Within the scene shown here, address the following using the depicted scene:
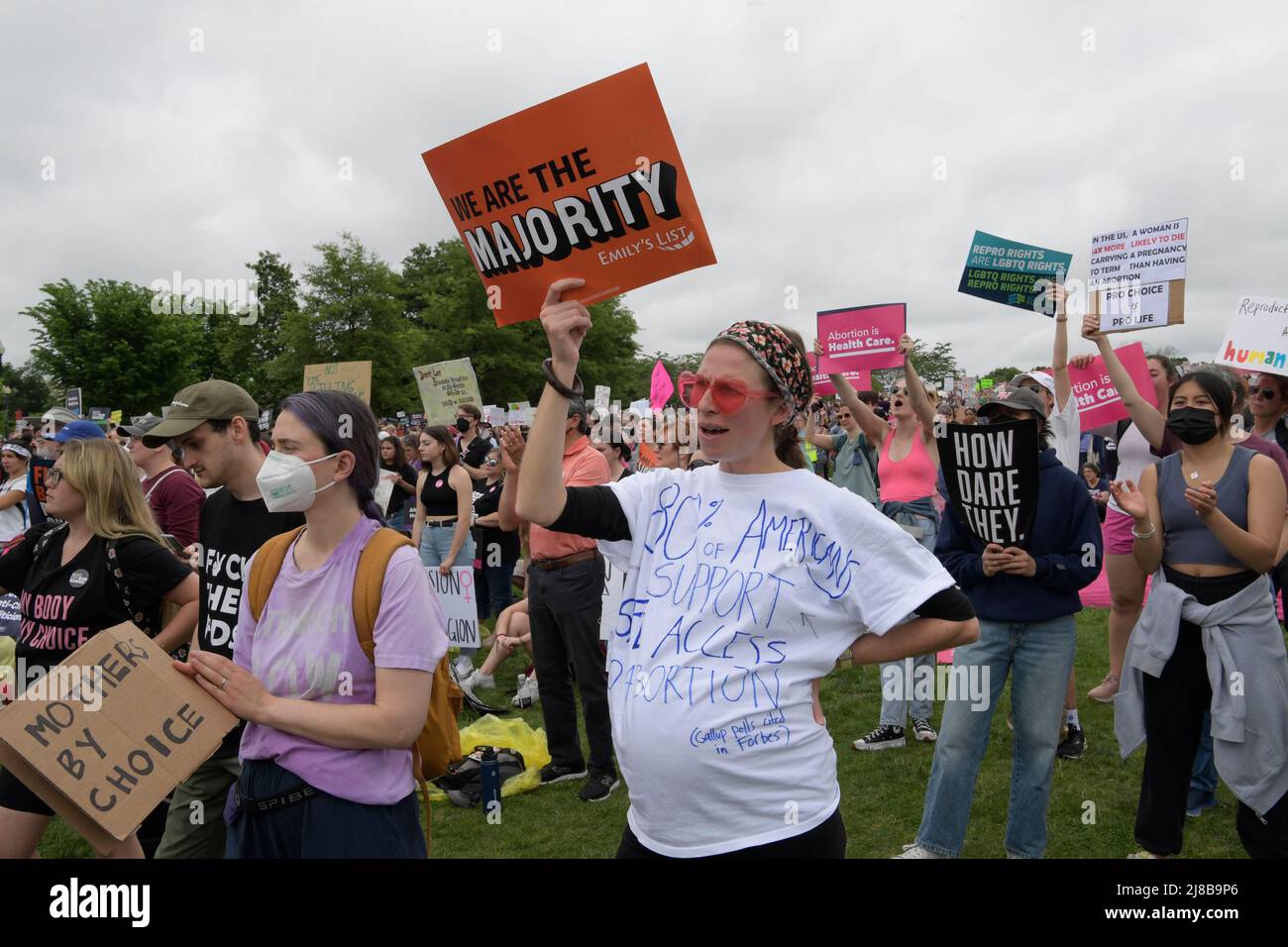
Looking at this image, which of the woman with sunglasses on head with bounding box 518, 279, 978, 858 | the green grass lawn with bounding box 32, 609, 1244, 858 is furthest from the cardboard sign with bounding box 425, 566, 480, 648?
the woman with sunglasses on head with bounding box 518, 279, 978, 858

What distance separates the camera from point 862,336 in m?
7.35

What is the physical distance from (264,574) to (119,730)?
540mm

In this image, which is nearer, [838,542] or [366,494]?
[838,542]

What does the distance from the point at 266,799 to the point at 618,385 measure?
54.2 meters

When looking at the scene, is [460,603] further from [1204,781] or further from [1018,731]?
[1204,781]

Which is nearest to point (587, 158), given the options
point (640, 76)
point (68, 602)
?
point (640, 76)

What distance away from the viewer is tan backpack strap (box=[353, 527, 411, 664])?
7.93 ft

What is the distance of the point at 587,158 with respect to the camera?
2.48 meters

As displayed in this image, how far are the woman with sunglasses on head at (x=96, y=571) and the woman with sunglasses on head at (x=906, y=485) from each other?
171 inches

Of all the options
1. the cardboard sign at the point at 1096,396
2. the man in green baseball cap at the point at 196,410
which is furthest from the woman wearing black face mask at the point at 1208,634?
the man in green baseball cap at the point at 196,410

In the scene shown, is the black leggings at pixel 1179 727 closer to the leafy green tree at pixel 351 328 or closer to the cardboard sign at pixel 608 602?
the cardboard sign at pixel 608 602

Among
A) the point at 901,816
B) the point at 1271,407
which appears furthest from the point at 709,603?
the point at 1271,407
